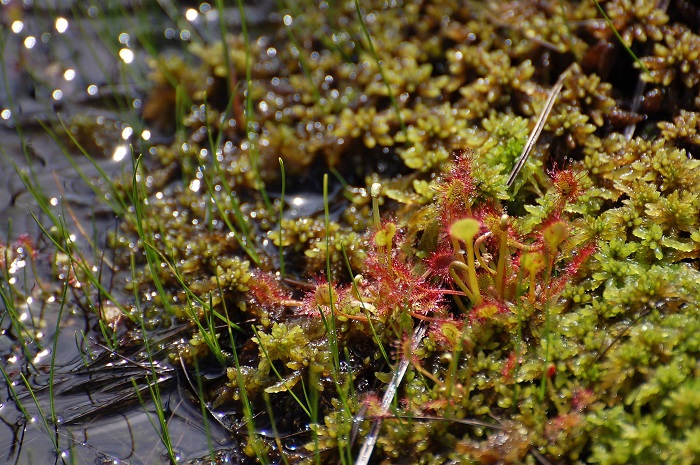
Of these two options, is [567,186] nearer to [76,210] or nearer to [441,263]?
[441,263]

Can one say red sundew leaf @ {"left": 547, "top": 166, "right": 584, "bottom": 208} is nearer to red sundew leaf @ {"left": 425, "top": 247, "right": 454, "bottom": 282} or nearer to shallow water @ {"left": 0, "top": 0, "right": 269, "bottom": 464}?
red sundew leaf @ {"left": 425, "top": 247, "right": 454, "bottom": 282}

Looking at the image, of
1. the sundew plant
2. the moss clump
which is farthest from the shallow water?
the moss clump

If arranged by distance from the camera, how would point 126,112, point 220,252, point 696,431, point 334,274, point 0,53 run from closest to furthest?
point 696,431, point 334,274, point 220,252, point 0,53, point 126,112

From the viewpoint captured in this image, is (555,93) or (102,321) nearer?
(102,321)

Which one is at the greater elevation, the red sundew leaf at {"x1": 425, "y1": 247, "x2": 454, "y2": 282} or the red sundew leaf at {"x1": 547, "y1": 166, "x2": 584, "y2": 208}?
the red sundew leaf at {"x1": 547, "y1": 166, "x2": 584, "y2": 208}

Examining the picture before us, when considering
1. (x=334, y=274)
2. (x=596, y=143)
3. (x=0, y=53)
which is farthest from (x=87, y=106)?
(x=596, y=143)

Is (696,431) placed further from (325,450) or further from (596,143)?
(596,143)

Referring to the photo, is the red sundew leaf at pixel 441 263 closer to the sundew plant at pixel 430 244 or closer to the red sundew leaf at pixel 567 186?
the sundew plant at pixel 430 244
